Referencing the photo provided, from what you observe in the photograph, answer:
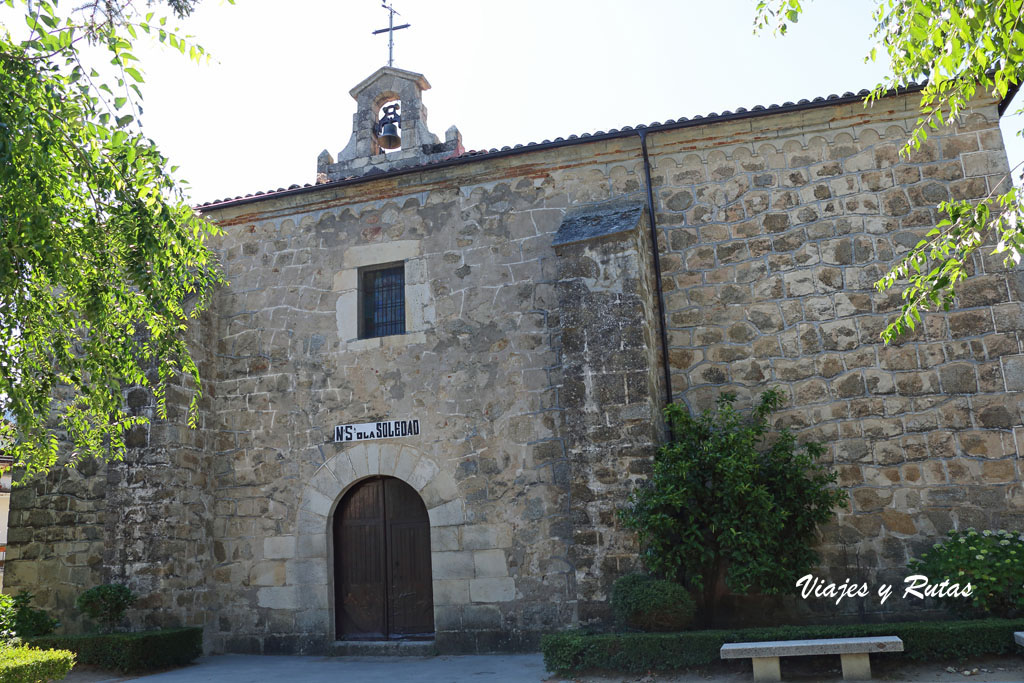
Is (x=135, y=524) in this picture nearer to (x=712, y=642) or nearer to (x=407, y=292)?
(x=407, y=292)

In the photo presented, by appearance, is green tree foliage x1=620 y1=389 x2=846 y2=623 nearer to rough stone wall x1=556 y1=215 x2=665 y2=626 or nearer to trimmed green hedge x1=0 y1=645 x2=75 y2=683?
rough stone wall x1=556 y1=215 x2=665 y2=626

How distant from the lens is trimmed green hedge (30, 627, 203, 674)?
314 inches

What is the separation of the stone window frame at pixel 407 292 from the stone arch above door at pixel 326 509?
4.01 feet

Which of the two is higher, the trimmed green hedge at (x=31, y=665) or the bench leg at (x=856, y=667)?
the trimmed green hedge at (x=31, y=665)

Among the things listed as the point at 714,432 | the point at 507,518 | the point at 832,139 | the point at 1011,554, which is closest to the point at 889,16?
the point at 832,139

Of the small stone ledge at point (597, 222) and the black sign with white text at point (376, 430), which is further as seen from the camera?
the black sign with white text at point (376, 430)

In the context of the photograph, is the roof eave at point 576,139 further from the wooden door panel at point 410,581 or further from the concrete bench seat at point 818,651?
the concrete bench seat at point 818,651

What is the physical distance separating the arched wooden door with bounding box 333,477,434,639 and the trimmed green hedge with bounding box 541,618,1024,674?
238 cm

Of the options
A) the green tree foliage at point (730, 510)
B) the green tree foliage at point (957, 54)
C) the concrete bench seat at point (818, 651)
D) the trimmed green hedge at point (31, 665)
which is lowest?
the concrete bench seat at point (818, 651)

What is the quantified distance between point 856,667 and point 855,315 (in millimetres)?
3504

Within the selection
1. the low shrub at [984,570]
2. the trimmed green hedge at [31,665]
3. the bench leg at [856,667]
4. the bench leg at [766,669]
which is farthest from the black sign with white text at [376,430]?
the low shrub at [984,570]

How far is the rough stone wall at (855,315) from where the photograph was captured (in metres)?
7.55

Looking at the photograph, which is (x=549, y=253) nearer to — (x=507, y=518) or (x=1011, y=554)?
(x=507, y=518)

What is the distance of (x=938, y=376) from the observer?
7.77 m
